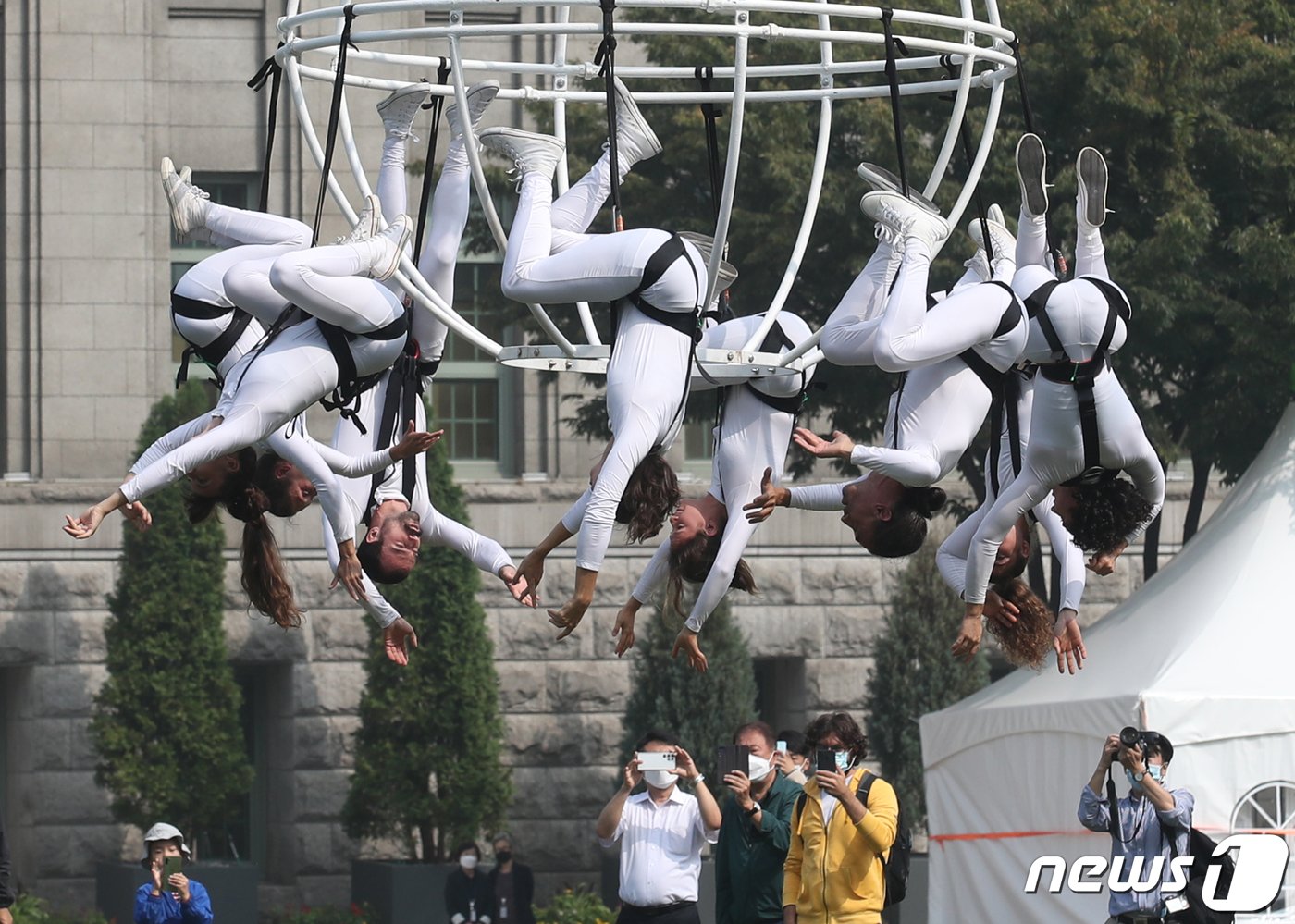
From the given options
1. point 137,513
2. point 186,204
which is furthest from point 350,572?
point 186,204

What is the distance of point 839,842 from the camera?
13.6 meters

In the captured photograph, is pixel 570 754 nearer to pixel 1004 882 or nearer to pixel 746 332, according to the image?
pixel 1004 882

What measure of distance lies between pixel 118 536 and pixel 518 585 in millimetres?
15670

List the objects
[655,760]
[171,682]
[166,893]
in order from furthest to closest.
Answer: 1. [171,682]
2. [166,893]
3. [655,760]

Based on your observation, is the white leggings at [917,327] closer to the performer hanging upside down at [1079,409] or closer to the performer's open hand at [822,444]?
the performer hanging upside down at [1079,409]

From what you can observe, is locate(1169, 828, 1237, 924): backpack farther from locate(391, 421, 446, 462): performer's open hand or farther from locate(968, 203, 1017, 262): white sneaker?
locate(391, 421, 446, 462): performer's open hand

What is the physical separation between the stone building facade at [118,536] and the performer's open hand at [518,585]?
14.6m

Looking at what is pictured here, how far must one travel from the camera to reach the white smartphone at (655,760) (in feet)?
49.3

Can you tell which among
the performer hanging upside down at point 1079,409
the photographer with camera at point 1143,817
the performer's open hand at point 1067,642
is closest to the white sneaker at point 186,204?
the performer hanging upside down at point 1079,409

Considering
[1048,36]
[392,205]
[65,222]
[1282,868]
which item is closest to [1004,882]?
[1282,868]


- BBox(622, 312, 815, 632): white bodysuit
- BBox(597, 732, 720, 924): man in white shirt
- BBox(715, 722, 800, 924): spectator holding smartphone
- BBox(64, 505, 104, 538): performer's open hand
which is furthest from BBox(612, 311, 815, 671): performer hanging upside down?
BBox(597, 732, 720, 924): man in white shirt

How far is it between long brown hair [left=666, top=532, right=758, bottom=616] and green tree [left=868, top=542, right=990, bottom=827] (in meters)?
13.9

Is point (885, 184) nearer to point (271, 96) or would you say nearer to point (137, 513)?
point (271, 96)

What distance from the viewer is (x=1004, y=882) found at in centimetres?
1853
